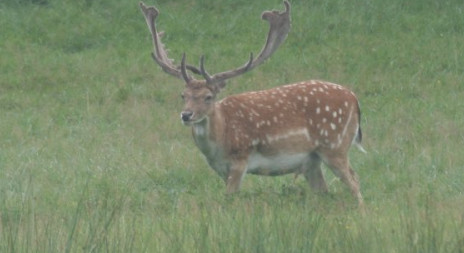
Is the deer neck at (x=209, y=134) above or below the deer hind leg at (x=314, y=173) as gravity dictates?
above

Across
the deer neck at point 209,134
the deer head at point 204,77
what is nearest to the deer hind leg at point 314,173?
the deer neck at point 209,134

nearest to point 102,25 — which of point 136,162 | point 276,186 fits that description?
point 136,162

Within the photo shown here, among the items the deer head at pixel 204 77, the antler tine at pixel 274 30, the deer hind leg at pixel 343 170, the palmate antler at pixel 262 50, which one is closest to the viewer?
the deer head at pixel 204 77

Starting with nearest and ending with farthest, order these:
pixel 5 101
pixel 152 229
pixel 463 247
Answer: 1. pixel 463 247
2. pixel 152 229
3. pixel 5 101

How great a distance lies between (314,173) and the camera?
10.9 m

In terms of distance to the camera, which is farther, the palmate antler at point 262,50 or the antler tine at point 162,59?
the palmate antler at point 262,50

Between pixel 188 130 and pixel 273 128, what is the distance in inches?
171

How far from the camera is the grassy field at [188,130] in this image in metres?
7.28

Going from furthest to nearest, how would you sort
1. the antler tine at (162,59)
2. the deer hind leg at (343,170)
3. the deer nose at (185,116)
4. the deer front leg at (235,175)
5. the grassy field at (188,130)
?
the antler tine at (162,59) → the deer hind leg at (343,170) → the deer nose at (185,116) → the deer front leg at (235,175) → the grassy field at (188,130)

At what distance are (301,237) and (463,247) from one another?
0.83 metres

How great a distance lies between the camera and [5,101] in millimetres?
17094

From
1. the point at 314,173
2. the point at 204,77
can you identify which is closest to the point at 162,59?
the point at 204,77

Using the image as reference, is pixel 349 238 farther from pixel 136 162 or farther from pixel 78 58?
pixel 78 58

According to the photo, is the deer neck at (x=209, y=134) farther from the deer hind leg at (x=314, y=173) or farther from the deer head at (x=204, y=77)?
the deer hind leg at (x=314, y=173)
